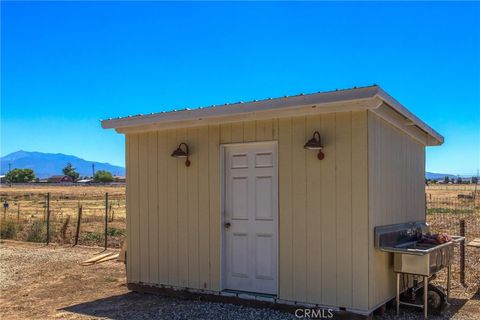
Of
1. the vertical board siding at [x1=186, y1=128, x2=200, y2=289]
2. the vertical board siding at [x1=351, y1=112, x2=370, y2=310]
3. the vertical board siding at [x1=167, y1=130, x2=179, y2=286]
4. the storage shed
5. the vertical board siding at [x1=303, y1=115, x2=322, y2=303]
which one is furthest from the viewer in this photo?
the vertical board siding at [x1=167, y1=130, x2=179, y2=286]

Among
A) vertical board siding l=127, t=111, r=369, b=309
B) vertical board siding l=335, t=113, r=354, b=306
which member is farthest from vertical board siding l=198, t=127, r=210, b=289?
vertical board siding l=335, t=113, r=354, b=306

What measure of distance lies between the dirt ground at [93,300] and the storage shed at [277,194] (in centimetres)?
35

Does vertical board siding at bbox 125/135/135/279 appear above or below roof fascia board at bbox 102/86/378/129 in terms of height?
below

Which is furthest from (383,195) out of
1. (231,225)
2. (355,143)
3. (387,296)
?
(231,225)

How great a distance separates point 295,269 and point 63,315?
3034mm

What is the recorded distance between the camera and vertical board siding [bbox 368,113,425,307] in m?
5.43

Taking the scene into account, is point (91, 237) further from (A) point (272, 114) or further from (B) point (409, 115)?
(B) point (409, 115)

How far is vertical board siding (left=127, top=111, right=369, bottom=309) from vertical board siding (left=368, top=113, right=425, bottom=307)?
0.14 m

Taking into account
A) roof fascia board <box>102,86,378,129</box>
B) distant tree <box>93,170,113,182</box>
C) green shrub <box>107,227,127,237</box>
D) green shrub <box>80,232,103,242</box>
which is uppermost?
roof fascia board <box>102,86,378,129</box>

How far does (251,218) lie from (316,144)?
145cm

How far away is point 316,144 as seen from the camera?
5543 mm

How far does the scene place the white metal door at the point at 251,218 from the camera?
6.15 metres

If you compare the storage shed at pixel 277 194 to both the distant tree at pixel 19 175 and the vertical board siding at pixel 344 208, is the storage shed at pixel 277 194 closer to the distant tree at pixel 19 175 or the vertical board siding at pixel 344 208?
the vertical board siding at pixel 344 208

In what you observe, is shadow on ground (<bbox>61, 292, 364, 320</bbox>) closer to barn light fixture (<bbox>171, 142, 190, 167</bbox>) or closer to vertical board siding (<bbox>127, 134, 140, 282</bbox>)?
vertical board siding (<bbox>127, 134, 140, 282</bbox>)
